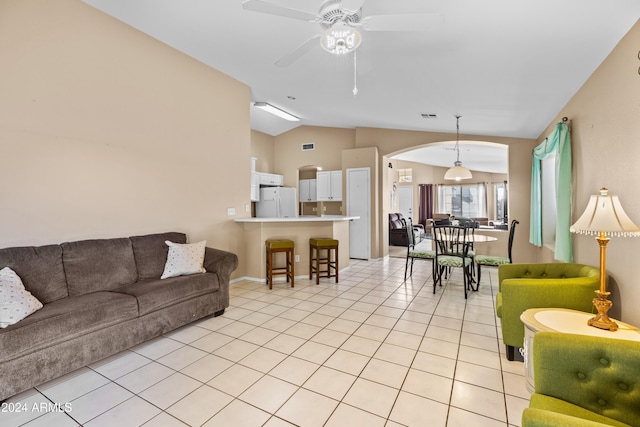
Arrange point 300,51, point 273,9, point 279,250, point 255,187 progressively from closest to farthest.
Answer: point 273,9 → point 300,51 → point 279,250 → point 255,187

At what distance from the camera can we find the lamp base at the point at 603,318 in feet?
5.52

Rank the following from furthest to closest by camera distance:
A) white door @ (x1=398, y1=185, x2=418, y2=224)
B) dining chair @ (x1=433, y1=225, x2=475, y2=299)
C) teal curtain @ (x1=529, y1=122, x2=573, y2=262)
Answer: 1. white door @ (x1=398, y1=185, x2=418, y2=224)
2. dining chair @ (x1=433, y1=225, x2=475, y2=299)
3. teal curtain @ (x1=529, y1=122, x2=573, y2=262)

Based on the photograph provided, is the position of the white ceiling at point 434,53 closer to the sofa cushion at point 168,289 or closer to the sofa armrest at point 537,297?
the sofa armrest at point 537,297

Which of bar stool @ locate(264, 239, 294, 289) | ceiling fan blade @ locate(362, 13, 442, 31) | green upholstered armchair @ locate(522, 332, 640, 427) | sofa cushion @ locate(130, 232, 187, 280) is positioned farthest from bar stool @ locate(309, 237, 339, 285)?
green upholstered armchair @ locate(522, 332, 640, 427)

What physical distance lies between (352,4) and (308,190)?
6.20m

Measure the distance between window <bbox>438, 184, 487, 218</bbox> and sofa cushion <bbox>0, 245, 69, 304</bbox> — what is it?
11.8 meters

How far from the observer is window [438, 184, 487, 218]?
11195 millimetres

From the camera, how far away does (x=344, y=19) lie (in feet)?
6.65

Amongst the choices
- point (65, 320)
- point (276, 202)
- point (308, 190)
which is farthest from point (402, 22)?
point (308, 190)

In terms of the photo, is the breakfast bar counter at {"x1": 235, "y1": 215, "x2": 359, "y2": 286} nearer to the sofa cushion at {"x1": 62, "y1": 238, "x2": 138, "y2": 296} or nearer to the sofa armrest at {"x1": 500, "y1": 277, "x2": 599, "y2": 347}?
the sofa cushion at {"x1": 62, "y1": 238, "x2": 138, "y2": 296}

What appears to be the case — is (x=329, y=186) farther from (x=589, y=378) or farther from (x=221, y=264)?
(x=589, y=378)

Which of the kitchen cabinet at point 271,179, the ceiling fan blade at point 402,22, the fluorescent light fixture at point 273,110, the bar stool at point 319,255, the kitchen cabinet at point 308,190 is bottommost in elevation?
the bar stool at point 319,255

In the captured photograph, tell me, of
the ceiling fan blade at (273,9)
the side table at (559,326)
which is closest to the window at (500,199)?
the side table at (559,326)

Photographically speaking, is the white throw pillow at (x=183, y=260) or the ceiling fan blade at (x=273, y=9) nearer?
the ceiling fan blade at (x=273, y=9)
